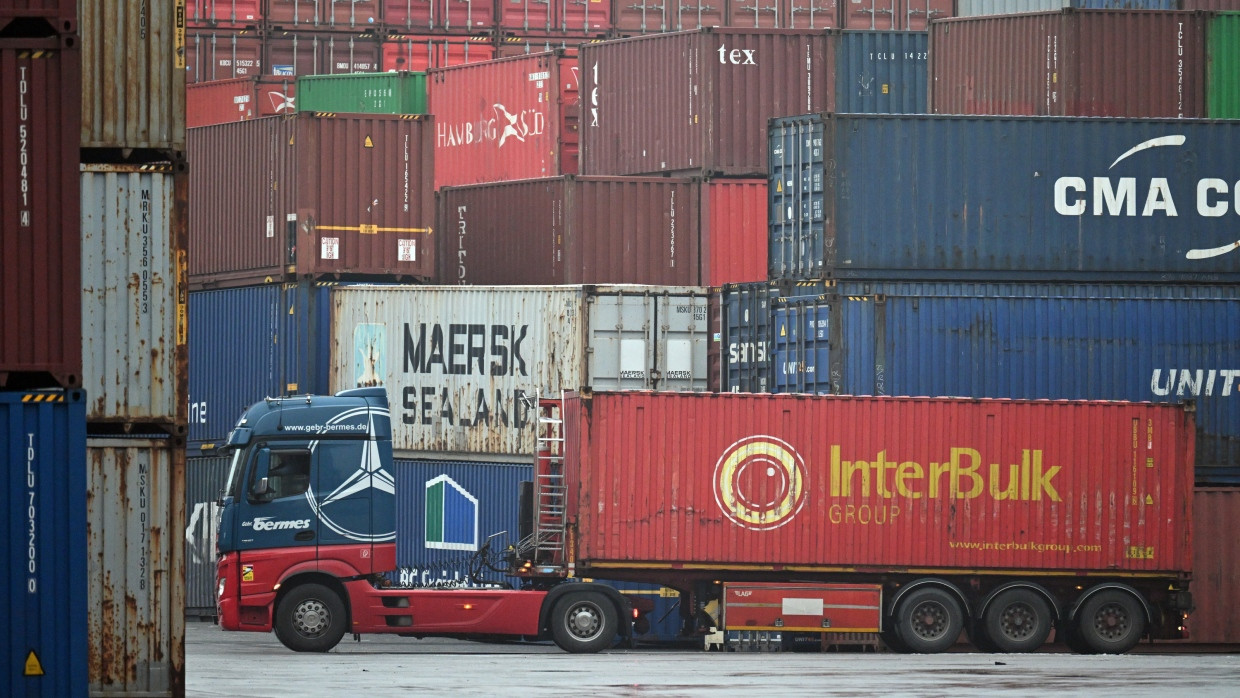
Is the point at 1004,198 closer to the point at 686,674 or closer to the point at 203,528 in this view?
the point at 686,674

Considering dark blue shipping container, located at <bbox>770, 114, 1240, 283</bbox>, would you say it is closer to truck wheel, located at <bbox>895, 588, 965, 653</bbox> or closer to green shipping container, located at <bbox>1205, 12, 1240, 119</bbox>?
green shipping container, located at <bbox>1205, 12, 1240, 119</bbox>

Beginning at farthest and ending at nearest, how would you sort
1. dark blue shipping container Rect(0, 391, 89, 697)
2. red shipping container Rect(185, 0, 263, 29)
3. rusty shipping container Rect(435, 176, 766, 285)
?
red shipping container Rect(185, 0, 263, 29), rusty shipping container Rect(435, 176, 766, 285), dark blue shipping container Rect(0, 391, 89, 697)

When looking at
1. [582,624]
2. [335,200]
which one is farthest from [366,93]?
[582,624]

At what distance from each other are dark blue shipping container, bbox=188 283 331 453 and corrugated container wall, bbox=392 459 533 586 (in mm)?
2309

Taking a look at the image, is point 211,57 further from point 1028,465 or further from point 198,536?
point 1028,465

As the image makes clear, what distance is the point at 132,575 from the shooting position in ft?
40.4

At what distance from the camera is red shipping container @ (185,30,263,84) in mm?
44750

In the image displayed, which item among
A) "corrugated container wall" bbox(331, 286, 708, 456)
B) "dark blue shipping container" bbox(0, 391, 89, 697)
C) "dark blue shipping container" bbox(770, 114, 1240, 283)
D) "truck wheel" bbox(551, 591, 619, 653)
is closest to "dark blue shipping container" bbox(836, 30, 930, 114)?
"dark blue shipping container" bbox(770, 114, 1240, 283)

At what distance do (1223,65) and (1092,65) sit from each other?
2.29 m

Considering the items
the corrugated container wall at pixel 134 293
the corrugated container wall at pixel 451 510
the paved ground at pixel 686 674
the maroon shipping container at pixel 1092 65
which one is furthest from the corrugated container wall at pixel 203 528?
the corrugated container wall at pixel 134 293

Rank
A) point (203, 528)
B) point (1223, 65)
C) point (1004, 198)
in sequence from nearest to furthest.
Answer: point (1004, 198), point (1223, 65), point (203, 528)

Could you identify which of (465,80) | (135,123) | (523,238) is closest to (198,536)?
(523,238)

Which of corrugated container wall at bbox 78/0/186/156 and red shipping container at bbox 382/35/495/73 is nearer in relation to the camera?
corrugated container wall at bbox 78/0/186/156

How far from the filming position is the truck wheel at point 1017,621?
23.5m
